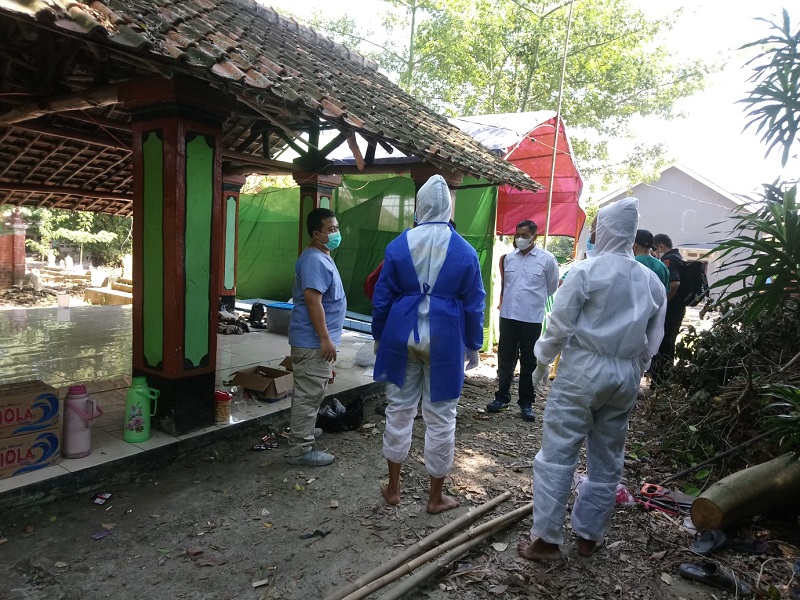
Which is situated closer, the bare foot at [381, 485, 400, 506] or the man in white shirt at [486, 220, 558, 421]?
the bare foot at [381, 485, 400, 506]

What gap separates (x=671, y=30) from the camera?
57.8ft

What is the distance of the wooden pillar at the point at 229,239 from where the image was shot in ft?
29.7

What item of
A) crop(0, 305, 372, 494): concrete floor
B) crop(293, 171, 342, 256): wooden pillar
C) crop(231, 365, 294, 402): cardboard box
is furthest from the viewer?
crop(293, 171, 342, 256): wooden pillar

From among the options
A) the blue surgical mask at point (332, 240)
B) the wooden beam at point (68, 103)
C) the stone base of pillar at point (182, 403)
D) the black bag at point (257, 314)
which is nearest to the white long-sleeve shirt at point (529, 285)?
the blue surgical mask at point (332, 240)

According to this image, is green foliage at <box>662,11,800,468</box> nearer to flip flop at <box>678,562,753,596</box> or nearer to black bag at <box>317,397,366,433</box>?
flip flop at <box>678,562,753,596</box>

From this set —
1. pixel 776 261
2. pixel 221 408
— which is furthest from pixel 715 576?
pixel 221 408

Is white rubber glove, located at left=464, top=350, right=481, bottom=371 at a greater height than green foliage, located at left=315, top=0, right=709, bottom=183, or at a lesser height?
lesser

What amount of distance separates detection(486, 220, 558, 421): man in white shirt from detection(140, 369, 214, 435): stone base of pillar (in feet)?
→ 9.47

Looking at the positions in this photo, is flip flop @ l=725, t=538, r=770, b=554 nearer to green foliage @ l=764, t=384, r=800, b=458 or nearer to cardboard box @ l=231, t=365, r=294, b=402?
green foliage @ l=764, t=384, r=800, b=458

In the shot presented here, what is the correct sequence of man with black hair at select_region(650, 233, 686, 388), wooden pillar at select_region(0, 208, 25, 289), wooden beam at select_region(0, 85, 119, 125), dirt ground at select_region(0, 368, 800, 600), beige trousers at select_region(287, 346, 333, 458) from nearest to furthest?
dirt ground at select_region(0, 368, 800, 600) → beige trousers at select_region(287, 346, 333, 458) → wooden beam at select_region(0, 85, 119, 125) → man with black hair at select_region(650, 233, 686, 388) → wooden pillar at select_region(0, 208, 25, 289)

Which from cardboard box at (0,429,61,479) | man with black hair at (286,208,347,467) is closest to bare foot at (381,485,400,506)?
man with black hair at (286,208,347,467)

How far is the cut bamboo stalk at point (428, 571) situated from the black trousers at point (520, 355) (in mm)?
2513

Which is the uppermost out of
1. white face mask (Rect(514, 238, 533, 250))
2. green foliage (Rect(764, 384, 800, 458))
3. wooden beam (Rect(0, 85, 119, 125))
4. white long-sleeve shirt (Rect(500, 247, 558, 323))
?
wooden beam (Rect(0, 85, 119, 125))

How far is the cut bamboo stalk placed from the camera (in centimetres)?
238
